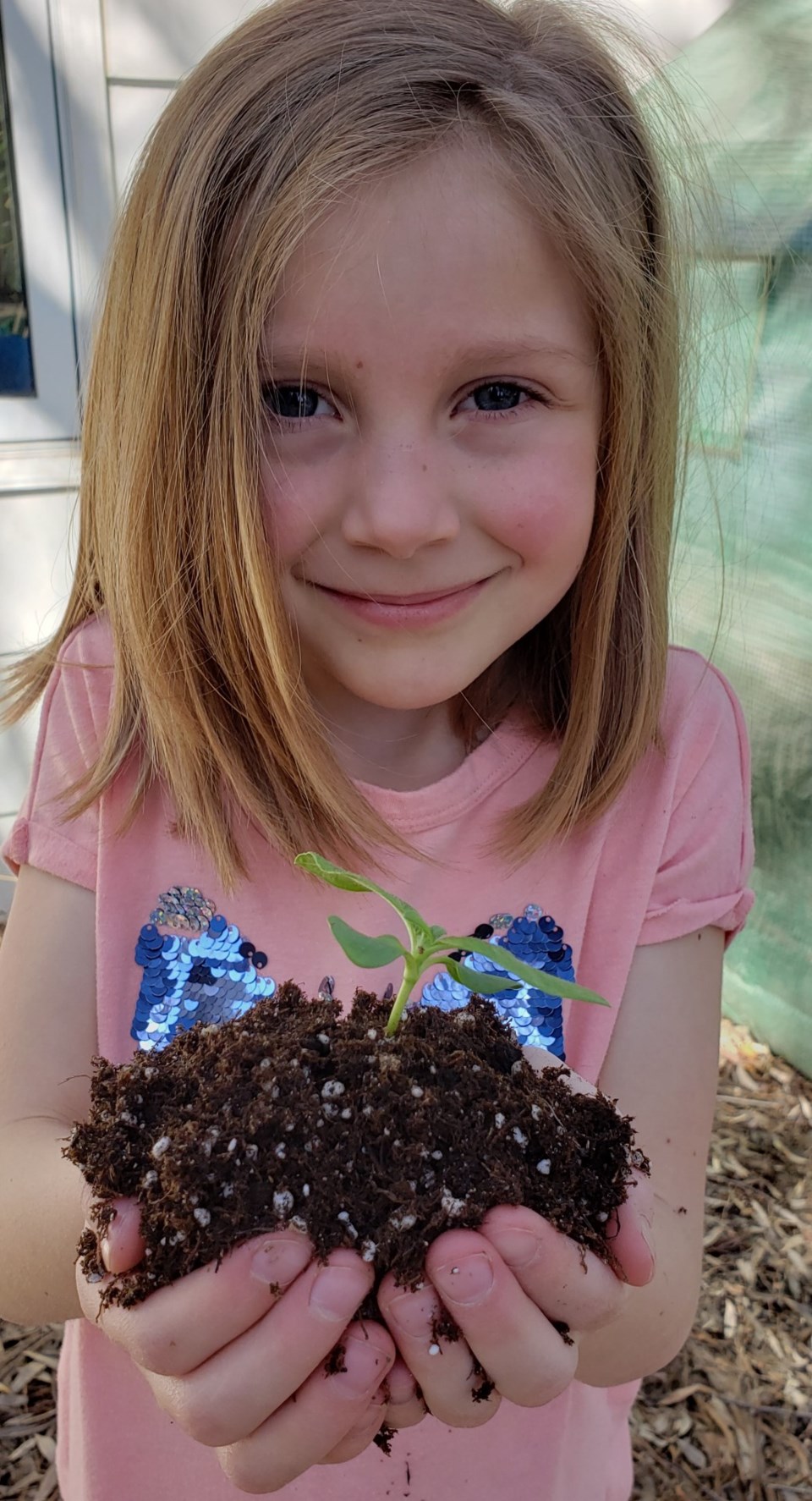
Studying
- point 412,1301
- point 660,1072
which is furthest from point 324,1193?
point 660,1072

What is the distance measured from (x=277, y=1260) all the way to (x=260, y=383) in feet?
2.28

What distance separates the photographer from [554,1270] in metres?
0.66

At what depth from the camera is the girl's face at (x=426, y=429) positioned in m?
0.86

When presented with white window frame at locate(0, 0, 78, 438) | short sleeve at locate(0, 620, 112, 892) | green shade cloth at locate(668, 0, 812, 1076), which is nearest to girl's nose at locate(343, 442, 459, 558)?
short sleeve at locate(0, 620, 112, 892)

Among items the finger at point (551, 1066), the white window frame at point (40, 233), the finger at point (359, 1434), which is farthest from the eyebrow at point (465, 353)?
the white window frame at point (40, 233)

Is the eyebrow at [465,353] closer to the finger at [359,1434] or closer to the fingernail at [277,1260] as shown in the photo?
the fingernail at [277,1260]

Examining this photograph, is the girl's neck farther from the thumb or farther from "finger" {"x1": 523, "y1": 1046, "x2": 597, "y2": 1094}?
the thumb

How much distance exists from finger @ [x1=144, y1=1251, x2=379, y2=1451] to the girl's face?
570 mm

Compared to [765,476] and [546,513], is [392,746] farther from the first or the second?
[765,476]

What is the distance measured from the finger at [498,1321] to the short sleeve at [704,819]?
55cm

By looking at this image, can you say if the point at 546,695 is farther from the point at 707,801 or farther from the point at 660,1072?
the point at 660,1072

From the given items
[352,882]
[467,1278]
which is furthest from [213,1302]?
[352,882]

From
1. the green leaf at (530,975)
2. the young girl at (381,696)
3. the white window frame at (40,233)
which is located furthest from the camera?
the white window frame at (40,233)

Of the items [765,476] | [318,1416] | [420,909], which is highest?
[765,476]
